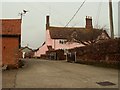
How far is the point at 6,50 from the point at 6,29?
2084 millimetres

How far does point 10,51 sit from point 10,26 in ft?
9.42

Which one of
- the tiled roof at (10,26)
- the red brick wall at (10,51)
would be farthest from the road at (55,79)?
the tiled roof at (10,26)

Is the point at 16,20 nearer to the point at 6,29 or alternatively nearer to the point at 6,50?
the point at 6,29

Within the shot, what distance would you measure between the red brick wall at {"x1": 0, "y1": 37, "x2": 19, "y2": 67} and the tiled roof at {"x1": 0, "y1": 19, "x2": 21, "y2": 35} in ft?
1.95

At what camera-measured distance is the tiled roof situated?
22870mm

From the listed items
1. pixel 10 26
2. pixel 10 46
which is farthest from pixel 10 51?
pixel 10 26

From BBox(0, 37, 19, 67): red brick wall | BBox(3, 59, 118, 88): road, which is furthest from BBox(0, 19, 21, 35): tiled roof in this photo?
BBox(3, 59, 118, 88): road

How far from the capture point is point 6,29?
76.4 ft

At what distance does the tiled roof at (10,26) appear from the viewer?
22.9 meters

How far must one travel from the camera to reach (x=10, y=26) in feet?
79.2

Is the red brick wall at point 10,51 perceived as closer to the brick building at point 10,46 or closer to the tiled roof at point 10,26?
the brick building at point 10,46

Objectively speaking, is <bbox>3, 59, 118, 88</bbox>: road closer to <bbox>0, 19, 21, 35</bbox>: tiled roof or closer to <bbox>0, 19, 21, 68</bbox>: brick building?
<bbox>0, 19, 21, 68</bbox>: brick building

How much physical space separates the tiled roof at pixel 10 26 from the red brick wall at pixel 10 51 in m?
0.59

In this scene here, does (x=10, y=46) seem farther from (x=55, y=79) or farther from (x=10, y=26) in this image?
(x=55, y=79)
